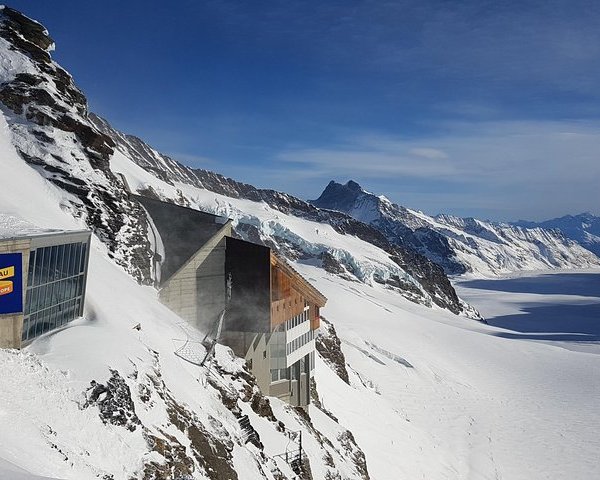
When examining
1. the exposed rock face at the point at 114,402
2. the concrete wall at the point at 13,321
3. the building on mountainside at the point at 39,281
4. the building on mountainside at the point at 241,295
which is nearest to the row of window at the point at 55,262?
the building on mountainside at the point at 39,281

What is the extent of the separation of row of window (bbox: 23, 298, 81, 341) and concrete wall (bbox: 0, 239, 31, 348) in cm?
41

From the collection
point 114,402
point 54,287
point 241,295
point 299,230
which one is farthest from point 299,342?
point 299,230

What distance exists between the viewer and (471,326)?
10969 cm

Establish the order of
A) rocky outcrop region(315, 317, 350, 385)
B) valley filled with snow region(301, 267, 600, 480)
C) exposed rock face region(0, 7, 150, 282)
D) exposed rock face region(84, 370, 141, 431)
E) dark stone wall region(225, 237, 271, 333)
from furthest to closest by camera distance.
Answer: rocky outcrop region(315, 317, 350, 385) → valley filled with snow region(301, 267, 600, 480) → exposed rock face region(0, 7, 150, 282) → dark stone wall region(225, 237, 271, 333) → exposed rock face region(84, 370, 141, 431)

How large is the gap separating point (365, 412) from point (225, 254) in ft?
69.8

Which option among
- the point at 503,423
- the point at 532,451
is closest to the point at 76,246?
the point at 532,451

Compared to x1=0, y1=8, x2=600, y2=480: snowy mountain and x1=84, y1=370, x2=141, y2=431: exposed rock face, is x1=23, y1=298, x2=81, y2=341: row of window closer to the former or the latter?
x1=0, y1=8, x2=600, y2=480: snowy mountain

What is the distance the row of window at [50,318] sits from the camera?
1400 centimetres

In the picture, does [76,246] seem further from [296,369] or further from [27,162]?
[296,369]

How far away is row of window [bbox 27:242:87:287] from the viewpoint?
14.2 meters

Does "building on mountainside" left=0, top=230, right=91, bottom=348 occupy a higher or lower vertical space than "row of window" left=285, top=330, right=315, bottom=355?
higher

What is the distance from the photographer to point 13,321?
1314 cm

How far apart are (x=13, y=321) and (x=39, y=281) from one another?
1.66 m

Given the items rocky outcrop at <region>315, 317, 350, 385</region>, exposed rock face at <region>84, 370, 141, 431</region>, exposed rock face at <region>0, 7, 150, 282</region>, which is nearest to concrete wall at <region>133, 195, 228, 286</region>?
exposed rock face at <region>0, 7, 150, 282</region>
